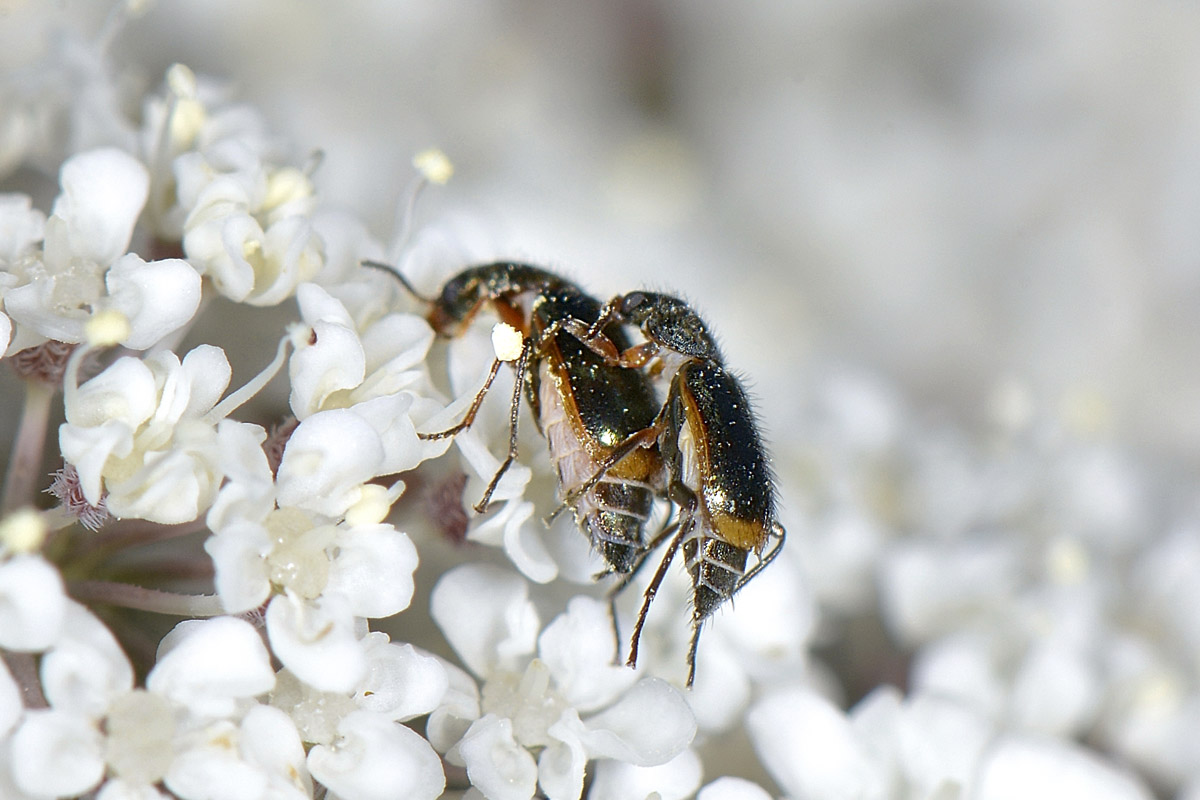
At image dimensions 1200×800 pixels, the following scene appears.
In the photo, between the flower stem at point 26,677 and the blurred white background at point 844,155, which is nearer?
the flower stem at point 26,677

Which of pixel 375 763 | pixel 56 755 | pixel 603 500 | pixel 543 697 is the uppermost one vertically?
pixel 603 500

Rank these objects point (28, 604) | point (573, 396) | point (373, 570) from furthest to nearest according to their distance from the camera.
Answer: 1. point (573, 396)
2. point (373, 570)
3. point (28, 604)


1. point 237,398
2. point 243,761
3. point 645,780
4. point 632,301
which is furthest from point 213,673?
point 632,301

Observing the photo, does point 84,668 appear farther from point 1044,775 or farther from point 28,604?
point 1044,775

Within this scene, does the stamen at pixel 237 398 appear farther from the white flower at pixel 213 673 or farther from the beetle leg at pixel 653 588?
the beetle leg at pixel 653 588

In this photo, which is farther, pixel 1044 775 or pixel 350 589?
pixel 1044 775

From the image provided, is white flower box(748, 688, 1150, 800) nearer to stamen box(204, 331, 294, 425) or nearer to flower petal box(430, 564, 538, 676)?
flower petal box(430, 564, 538, 676)

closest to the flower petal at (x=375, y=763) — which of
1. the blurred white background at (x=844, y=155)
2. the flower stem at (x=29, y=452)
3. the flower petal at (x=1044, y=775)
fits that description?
the flower stem at (x=29, y=452)
